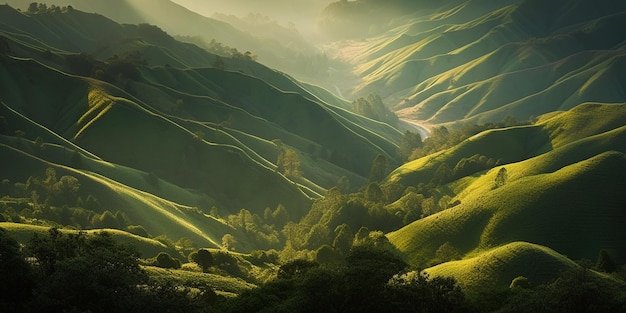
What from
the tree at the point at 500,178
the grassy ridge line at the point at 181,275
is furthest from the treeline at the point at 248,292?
the tree at the point at 500,178

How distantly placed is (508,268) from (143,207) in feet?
330

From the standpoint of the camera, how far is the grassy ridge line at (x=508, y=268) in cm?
9050

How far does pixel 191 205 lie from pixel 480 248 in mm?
101259

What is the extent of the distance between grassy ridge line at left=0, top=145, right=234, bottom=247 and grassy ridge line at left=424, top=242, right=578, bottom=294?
75.4 m

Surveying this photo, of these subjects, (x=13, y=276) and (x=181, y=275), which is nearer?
(x=13, y=276)

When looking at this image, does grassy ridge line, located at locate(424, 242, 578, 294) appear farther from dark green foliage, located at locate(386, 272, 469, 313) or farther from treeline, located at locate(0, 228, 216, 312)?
treeline, located at locate(0, 228, 216, 312)

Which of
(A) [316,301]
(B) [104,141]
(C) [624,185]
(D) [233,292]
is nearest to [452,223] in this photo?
(C) [624,185]

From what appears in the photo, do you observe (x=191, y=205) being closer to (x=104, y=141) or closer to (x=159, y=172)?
(x=159, y=172)

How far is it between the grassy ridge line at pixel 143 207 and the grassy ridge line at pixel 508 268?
247ft

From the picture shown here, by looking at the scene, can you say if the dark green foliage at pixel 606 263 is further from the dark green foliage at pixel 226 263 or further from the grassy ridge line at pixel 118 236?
the grassy ridge line at pixel 118 236

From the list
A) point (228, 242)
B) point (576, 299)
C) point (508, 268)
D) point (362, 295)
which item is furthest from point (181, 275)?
point (576, 299)

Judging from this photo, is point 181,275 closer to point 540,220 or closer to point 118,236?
point 118,236

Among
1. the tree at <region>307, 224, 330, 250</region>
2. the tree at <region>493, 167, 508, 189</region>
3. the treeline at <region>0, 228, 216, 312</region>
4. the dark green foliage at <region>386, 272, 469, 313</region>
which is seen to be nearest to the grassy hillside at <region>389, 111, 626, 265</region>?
the tree at <region>493, 167, 508, 189</region>

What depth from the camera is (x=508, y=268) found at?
92500mm
